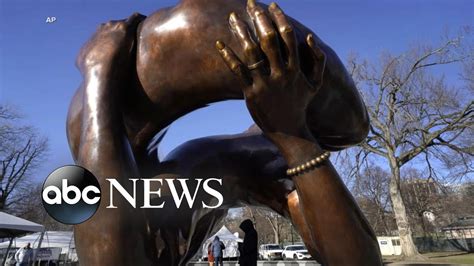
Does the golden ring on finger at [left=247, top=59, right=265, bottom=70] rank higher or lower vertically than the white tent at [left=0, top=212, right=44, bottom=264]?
lower

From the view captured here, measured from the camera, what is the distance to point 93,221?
144 centimetres

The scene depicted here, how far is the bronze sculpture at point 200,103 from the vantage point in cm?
143

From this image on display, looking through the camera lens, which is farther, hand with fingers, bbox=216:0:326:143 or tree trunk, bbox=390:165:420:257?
tree trunk, bbox=390:165:420:257

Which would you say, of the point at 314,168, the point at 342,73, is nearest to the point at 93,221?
the point at 314,168

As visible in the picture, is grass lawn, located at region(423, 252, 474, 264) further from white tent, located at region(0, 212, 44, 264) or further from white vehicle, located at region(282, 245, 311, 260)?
white tent, located at region(0, 212, 44, 264)

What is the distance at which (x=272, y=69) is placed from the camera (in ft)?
4.66

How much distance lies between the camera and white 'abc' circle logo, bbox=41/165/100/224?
4.88ft

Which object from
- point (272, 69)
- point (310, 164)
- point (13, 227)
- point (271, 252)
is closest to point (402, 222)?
point (271, 252)

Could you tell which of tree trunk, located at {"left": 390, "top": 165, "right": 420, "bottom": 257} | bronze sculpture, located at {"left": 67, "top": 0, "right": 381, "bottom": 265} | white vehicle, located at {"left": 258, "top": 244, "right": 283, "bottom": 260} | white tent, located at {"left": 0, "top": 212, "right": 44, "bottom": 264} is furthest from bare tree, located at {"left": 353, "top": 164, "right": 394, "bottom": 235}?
bronze sculpture, located at {"left": 67, "top": 0, "right": 381, "bottom": 265}

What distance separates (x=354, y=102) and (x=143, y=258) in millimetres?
1136

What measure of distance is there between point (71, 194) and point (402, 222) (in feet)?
65.4

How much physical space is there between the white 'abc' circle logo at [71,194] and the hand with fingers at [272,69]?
0.67 metres

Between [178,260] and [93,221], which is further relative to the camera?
[178,260]

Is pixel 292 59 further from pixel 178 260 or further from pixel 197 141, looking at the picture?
pixel 178 260
